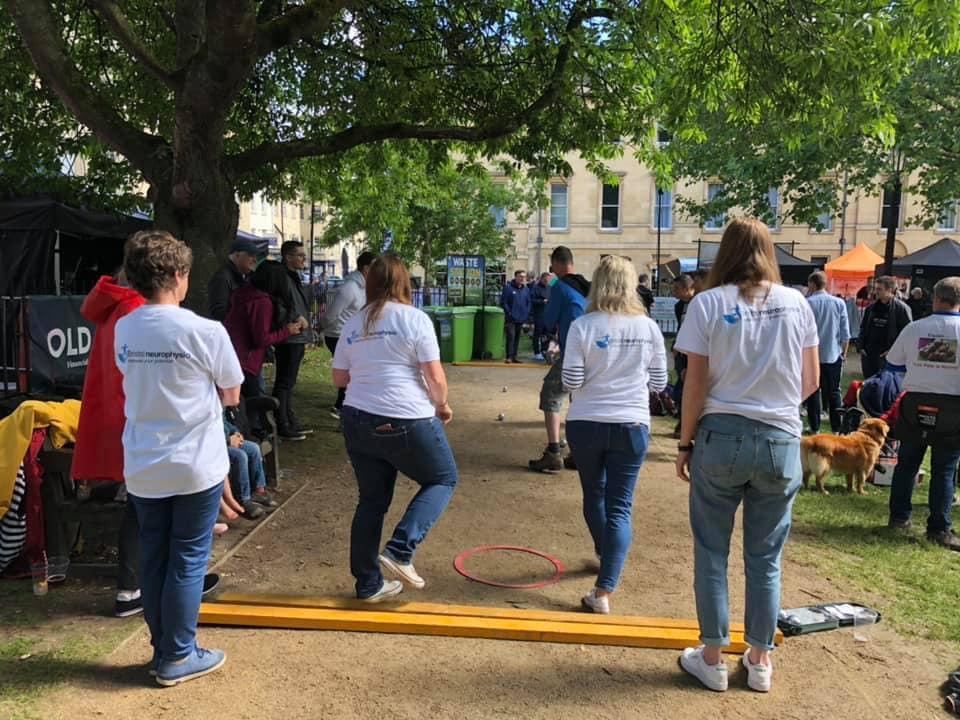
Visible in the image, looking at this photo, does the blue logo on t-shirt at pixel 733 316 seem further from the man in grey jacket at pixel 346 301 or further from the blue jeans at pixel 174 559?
the man in grey jacket at pixel 346 301

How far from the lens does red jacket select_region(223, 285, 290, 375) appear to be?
20.7 feet

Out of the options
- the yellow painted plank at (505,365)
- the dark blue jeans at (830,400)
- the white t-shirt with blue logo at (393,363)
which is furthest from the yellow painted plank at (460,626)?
the yellow painted plank at (505,365)

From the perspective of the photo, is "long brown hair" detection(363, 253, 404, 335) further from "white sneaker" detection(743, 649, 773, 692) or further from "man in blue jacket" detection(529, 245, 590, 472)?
"man in blue jacket" detection(529, 245, 590, 472)

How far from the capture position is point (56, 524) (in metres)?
4.24

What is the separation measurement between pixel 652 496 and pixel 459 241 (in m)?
28.1

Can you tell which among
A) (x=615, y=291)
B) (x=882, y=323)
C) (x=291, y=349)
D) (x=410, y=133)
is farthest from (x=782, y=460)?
(x=882, y=323)

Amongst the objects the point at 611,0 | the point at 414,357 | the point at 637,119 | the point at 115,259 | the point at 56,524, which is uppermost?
the point at 611,0

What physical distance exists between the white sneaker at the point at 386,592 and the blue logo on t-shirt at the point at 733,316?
7.56ft

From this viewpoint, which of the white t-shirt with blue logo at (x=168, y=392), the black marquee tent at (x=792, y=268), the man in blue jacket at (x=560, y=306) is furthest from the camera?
the black marquee tent at (x=792, y=268)

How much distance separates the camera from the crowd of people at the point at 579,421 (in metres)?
3.02

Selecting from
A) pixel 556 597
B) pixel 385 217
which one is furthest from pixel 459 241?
pixel 556 597

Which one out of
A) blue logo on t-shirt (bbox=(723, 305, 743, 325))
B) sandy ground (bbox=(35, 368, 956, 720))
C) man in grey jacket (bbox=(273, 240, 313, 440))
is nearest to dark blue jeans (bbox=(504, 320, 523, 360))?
man in grey jacket (bbox=(273, 240, 313, 440))

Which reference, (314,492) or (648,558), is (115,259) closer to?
(314,492)

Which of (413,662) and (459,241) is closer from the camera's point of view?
(413,662)
